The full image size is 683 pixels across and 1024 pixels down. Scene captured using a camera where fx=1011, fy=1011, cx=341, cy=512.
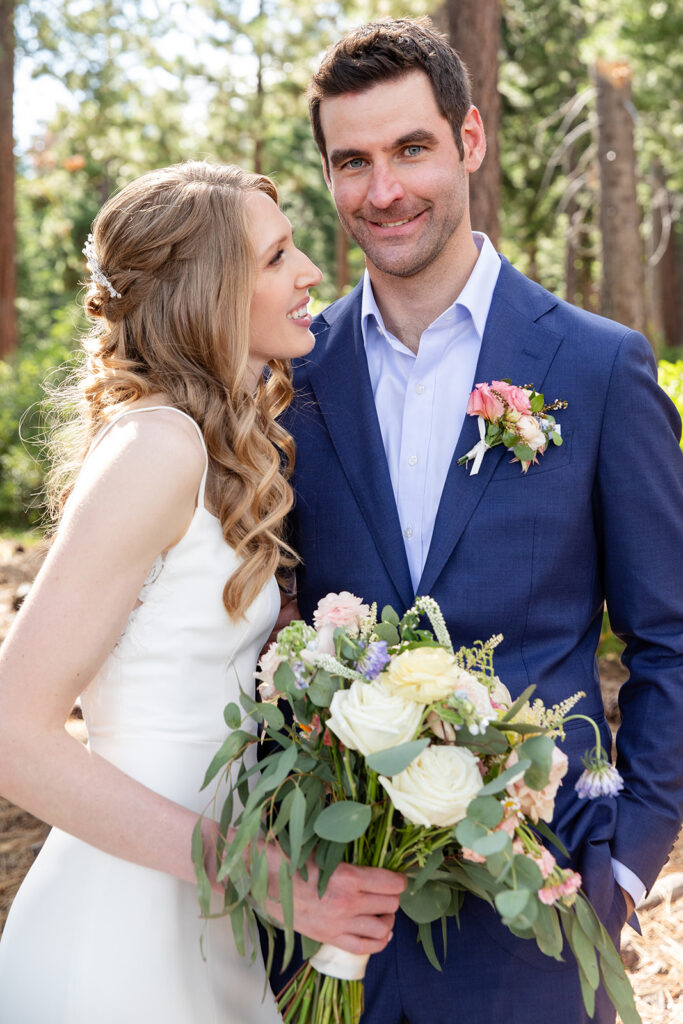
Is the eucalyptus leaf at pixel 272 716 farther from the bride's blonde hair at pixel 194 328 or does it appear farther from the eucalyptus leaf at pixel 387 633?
the bride's blonde hair at pixel 194 328

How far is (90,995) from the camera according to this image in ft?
7.19

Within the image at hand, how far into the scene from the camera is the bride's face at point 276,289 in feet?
8.39

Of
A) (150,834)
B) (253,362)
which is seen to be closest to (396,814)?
(150,834)

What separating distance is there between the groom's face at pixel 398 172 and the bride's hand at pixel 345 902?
1622mm

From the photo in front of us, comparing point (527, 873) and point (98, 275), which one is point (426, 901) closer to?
point (527, 873)

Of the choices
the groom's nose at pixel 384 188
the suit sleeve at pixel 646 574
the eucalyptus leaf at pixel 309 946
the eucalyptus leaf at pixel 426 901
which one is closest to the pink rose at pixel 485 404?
the suit sleeve at pixel 646 574

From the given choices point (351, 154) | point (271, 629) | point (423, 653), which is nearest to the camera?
point (423, 653)

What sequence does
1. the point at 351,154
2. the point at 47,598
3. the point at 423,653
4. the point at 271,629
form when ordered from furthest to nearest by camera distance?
the point at 351,154
the point at 271,629
the point at 47,598
the point at 423,653

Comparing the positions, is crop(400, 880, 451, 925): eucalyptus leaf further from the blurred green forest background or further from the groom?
the blurred green forest background

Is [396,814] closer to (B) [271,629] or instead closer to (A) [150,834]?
(A) [150,834]

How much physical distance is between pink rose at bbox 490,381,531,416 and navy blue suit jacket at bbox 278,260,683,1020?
0.39 feet

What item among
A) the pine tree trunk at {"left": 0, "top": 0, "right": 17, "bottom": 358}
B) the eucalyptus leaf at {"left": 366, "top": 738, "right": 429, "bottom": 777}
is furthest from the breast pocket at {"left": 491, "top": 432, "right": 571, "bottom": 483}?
the pine tree trunk at {"left": 0, "top": 0, "right": 17, "bottom": 358}

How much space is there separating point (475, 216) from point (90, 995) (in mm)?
6557

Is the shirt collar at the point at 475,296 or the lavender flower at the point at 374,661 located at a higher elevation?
the shirt collar at the point at 475,296
